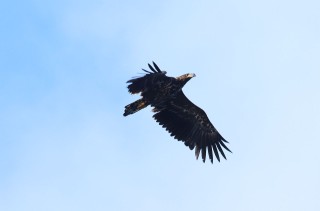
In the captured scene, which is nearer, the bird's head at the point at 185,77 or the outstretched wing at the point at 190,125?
the bird's head at the point at 185,77

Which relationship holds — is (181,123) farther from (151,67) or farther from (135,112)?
(151,67)

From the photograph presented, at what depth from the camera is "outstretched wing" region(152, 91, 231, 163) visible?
31.9m

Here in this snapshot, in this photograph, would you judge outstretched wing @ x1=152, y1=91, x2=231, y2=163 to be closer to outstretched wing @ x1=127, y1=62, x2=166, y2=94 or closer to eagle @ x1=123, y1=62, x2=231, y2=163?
eagle @ x1=123, y1=62, x2=231, y2=163

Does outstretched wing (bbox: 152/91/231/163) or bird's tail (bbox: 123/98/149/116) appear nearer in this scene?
bird's tail (bbox: 123/98/149/116)

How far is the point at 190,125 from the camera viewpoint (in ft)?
106

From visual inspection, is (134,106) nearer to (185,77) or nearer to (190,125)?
(185,77)

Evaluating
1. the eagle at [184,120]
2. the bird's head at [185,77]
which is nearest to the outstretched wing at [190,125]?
the eagle at [184,120]

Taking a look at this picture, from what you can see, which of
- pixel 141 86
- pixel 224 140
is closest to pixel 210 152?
pixel 224 140

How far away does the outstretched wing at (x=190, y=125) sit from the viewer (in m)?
31.9

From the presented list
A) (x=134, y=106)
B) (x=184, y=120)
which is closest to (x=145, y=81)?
(x=134, y=106)

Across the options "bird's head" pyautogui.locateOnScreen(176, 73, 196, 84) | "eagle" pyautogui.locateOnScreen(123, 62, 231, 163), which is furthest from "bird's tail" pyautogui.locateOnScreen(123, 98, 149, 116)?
"bird's head" pyautogui.locateOnScreen(176, 73, 196, 84)

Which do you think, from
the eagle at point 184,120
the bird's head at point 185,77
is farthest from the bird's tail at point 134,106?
the bird's head at point 185,77

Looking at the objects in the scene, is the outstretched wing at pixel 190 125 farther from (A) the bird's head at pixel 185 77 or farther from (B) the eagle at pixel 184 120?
(A) the bird's head at pixel 185 77

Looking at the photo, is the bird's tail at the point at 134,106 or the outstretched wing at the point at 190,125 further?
the outstretched wing at the point at 190,125
